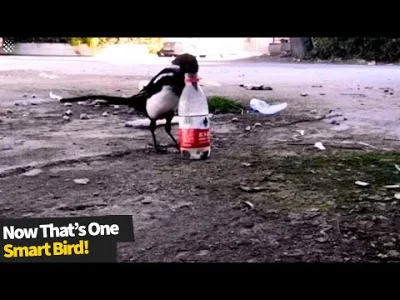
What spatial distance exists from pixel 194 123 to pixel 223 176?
177mm

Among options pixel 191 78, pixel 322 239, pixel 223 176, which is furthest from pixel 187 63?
pixel 322 239

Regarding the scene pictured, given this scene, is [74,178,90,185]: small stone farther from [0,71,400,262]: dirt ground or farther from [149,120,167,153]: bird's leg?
[149,120,167,153]: bird's leg

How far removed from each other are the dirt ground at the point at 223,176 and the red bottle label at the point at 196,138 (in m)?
0.02

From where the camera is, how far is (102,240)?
142 cm

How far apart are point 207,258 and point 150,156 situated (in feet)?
1.08

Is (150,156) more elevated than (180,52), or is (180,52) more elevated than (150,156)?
(180,52)

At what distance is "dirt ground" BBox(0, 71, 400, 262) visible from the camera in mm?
1435

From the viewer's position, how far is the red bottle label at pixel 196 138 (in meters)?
1.53

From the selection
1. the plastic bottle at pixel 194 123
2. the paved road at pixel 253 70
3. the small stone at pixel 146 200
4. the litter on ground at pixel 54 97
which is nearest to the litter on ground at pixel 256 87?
the paved road at pixel 253 70

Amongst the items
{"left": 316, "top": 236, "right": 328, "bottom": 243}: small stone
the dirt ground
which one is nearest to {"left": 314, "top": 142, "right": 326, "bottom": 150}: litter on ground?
the dirt ground

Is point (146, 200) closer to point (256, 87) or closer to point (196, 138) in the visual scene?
point (196, 138)
